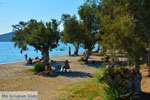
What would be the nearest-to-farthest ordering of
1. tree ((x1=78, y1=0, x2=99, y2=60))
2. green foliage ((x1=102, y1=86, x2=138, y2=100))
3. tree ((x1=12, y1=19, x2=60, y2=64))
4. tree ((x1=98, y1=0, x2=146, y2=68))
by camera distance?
green foliage ((x1=102, y1=86, x2=138, y2=100))
tree ((x1=98, y1=0, x2=146, y2=68))
tree ((x1=12, y1=19, x2=60, y2=64))
tree ((x1=78, y1=0, x2=99, y2=60))

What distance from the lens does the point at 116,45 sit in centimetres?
768

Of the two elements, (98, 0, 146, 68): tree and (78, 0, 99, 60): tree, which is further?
(78, 0, 99, 60): tree

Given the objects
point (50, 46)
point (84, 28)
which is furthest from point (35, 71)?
point (84, 28)

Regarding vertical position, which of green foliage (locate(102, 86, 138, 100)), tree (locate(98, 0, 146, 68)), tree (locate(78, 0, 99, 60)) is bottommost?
green foliage (locate(102, 86, 138, 100))

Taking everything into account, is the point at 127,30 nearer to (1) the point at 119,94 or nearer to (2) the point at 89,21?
(1) the point at 119,94

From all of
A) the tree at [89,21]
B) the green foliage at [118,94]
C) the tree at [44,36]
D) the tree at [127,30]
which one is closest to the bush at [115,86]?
the green foliage at [118,94]

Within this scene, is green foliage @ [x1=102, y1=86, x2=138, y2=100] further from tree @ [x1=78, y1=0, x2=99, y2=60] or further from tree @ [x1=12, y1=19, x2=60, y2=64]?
tree @ [x1=78, y1=0, x2=99, y2=60]

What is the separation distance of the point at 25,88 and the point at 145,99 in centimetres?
698

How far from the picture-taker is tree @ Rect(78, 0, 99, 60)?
21484 mm

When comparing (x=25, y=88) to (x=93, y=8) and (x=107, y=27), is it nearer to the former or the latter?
(x=107, y=27)

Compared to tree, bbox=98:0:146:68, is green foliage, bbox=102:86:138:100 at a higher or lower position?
lower

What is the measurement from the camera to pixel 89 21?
22.0 m

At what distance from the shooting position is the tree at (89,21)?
70.5 ft

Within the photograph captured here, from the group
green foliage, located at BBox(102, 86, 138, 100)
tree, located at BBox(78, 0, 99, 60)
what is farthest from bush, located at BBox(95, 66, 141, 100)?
tree, located at BBox(78, 0, 99, 60)
